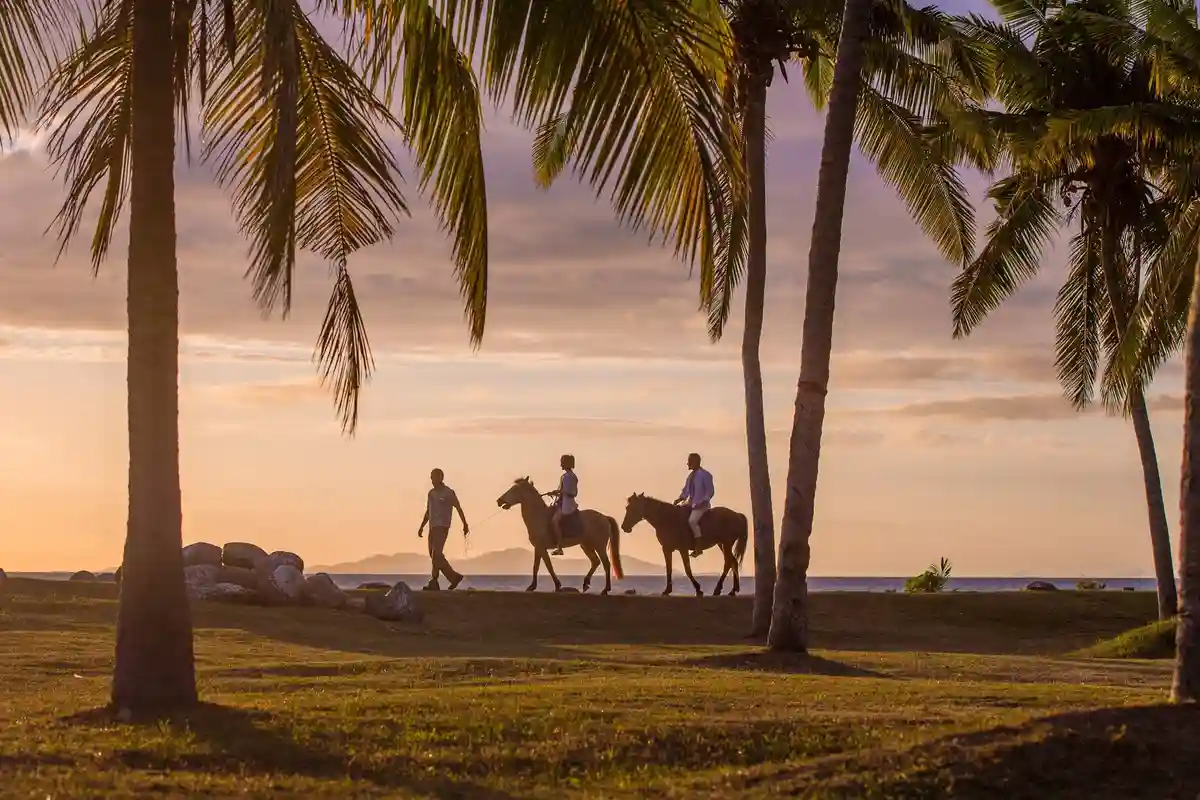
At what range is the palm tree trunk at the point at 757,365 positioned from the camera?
2314 centimetres

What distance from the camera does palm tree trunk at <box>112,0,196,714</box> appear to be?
1095 centimetres

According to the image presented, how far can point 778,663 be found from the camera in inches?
669

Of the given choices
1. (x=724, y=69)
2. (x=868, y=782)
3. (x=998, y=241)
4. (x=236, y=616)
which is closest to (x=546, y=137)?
(x=998, y=241)

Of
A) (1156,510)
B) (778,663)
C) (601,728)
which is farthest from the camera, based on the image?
(1156,510)

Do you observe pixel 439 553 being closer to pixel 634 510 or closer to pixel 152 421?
pixel 634 510

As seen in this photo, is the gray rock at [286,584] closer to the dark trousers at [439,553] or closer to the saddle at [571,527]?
the dark trousers at [439,553]

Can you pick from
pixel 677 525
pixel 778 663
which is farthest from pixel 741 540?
pixel 778 663

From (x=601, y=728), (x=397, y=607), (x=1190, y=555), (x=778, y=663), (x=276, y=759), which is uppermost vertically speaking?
(x=1190, y=555)

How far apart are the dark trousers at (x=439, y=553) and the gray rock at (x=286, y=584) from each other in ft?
10.7

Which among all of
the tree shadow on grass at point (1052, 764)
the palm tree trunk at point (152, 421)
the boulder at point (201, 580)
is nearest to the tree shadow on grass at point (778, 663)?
the tree shadow on grass at point (1052, 764)

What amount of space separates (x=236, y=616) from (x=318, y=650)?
13.4 ft

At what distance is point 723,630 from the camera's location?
25094 mm

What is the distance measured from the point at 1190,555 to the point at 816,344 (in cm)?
586

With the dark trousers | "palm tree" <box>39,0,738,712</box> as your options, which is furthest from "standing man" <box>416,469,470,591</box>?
"palm tree" <box>39,0,738,712</box>
